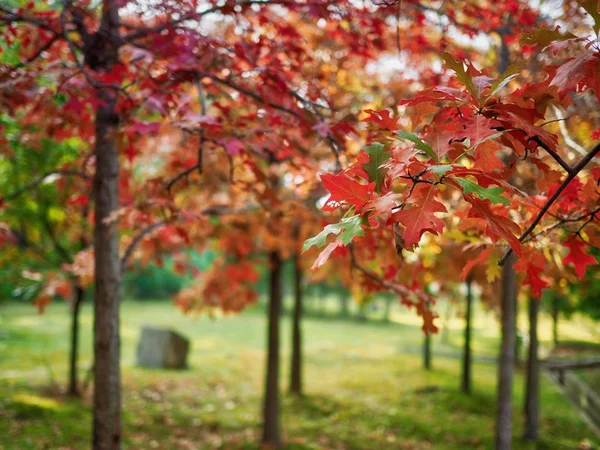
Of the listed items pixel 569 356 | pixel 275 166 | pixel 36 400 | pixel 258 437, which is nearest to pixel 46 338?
pixel 36 400

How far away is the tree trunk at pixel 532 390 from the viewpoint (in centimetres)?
732

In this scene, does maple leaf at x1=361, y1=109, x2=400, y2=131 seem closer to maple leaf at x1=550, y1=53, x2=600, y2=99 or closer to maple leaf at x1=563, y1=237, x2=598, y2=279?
maple leaf at x1=550, y1=53, x2=600, y2=99

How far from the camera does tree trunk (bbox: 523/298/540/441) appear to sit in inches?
288

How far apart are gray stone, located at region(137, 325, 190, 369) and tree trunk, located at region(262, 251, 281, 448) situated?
541cm

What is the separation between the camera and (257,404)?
30.7ft

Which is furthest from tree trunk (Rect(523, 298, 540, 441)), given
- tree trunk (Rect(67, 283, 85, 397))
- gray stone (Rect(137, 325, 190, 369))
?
gray stone (Rect(137, 325, 190, 369))

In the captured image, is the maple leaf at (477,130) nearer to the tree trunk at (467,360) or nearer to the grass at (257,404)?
the grass at (257,404)

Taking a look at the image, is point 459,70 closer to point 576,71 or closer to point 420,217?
point 576,71

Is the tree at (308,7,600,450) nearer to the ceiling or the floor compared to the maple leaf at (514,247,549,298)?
nearer to the ceiling

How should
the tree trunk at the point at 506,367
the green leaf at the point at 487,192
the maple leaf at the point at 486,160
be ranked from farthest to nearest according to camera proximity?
the tree trunk at the point at 506,367, the maple leaf at the point at 486,160, the green leaf at the point at 487,192

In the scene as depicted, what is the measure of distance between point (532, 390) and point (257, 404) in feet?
16.6

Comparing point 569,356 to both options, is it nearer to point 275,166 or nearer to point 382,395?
point 382,395

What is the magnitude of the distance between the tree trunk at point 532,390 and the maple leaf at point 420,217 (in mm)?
6890

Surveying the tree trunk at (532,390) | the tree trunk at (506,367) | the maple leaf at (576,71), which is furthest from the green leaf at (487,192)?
the tree trunk at (532,390)
